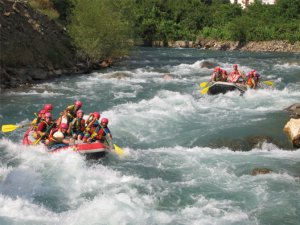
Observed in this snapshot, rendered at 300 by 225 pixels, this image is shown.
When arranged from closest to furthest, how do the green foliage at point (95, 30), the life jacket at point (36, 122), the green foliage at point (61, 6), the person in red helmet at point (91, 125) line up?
the person in red helmet at point (91, 125)
the life jacket at point (36, 122)
the green foliage at point (95, 30)
the green foliage at point (61, 6)

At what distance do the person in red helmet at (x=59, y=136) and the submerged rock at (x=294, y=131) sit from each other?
6.27m

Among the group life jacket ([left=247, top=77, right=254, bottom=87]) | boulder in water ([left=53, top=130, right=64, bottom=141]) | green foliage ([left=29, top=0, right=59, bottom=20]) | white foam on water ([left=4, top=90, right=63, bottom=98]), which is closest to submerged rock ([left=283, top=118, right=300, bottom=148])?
boulder in water ([left=53, top=130, right=64, bottom=141])

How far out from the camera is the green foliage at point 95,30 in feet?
88.0

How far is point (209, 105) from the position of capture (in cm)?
1772

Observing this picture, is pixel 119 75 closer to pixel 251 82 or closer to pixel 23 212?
pixel 251 82

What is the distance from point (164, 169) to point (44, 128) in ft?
11.6

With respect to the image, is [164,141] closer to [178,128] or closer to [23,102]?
[178,128]

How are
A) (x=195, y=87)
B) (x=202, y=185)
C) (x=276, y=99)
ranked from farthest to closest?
(x=195, y=87) < (x=276, y=99) < (x=202, y=185)

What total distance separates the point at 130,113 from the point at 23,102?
4.78 meters

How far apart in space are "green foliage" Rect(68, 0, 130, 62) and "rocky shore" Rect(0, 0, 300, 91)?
3.73ft

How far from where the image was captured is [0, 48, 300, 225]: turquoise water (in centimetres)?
827

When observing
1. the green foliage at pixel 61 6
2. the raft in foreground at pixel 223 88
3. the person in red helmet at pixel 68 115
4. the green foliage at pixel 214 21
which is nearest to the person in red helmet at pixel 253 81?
the raft in foreground at pixel 223 88

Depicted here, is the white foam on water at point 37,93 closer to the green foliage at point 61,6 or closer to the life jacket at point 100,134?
the life jacket at point 100,134

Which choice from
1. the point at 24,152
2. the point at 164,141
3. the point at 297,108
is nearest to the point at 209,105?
the point at 297,108
